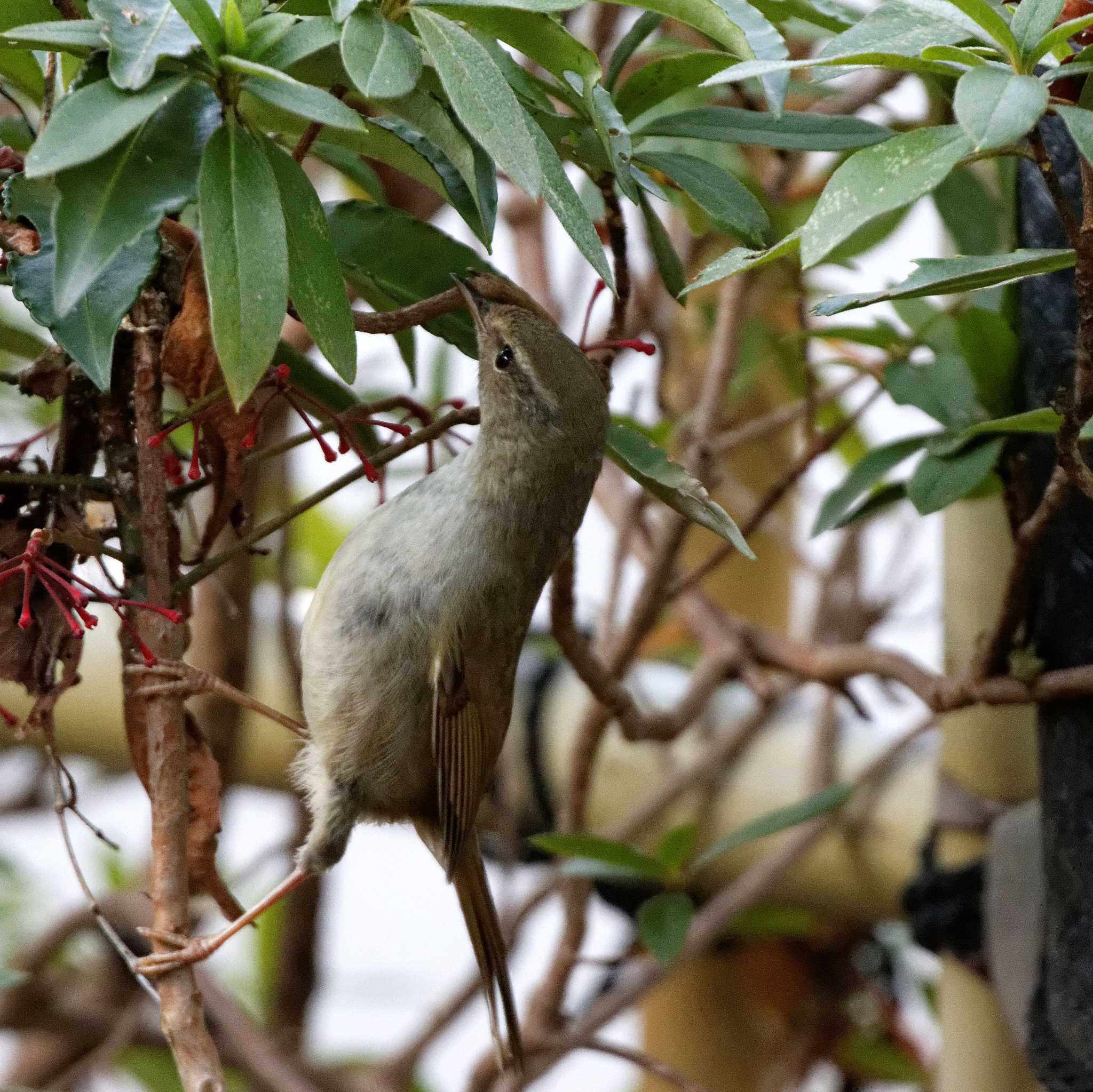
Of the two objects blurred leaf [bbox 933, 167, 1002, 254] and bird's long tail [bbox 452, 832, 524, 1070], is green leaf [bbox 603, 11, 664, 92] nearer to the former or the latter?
blurred leaf [bbox 933, 167, 1002, 254]

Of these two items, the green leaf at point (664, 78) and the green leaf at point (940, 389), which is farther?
the green leaf at point (940, 389)

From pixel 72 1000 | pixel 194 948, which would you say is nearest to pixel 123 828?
pixel 72 1000

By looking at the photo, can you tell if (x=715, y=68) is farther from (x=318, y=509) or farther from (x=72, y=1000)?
(x=72, y=1000)

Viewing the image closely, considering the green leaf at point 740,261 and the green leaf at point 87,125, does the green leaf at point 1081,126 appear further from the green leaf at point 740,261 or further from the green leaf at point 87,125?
the green leaf at point 87,125

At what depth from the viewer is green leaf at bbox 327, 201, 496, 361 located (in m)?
0.96

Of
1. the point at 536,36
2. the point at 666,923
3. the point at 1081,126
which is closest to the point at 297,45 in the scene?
the point at 536,36

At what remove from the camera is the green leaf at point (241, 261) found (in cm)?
69

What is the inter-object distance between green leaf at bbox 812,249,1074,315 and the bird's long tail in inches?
31.5

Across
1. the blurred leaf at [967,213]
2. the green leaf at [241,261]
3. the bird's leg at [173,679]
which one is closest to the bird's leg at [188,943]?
the bird's leg at [173,679]

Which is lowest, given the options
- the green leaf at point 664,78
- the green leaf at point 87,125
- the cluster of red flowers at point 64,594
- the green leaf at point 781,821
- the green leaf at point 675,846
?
the green leaf at point 675,846

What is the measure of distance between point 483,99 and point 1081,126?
292mm

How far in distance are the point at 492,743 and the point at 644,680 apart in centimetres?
101

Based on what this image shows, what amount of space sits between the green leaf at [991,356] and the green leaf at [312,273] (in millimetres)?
646

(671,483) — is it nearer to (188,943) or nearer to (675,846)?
(188,943)
